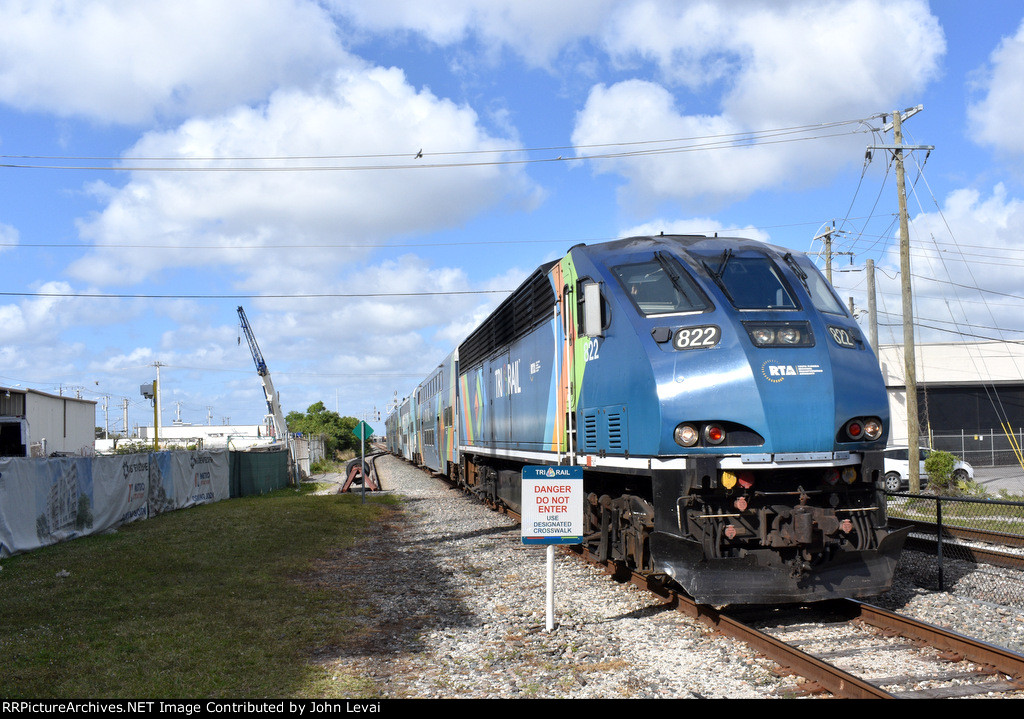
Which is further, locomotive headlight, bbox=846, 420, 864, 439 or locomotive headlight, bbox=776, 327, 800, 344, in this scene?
locomotive headlight, bbox=776, 327, 800, 344

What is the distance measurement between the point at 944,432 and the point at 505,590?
3739 cm

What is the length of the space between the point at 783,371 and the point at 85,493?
14956 millimetres

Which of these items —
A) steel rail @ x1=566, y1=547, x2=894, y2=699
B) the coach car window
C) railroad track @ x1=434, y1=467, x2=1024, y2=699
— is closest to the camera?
steel rail @ x1=566, y1=547, x2=894, y2=699

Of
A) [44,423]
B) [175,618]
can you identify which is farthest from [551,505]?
[44,423]

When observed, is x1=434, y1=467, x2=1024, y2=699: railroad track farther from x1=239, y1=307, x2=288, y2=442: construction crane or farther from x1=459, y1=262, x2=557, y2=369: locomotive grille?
x1=239, y1=307, x2=288, y2=442: construction crane

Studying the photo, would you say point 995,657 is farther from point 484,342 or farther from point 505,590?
point 484,342

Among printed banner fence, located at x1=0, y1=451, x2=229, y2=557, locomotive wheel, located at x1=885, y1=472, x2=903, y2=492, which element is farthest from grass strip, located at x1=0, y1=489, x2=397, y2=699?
locomotive wheel, located at x1=885, y1=472, x2=903, y2=492

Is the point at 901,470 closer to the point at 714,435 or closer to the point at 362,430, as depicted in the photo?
the point at 362,430

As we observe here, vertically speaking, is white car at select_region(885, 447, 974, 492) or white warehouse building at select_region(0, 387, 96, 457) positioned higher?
white warehouse building at select_region(0, 387, 96, 457)

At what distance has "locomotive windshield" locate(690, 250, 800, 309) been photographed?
7.86 m

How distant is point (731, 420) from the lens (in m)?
7.04

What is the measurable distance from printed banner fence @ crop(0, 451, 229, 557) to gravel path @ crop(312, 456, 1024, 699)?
249 inches

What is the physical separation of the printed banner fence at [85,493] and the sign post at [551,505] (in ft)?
33.2
